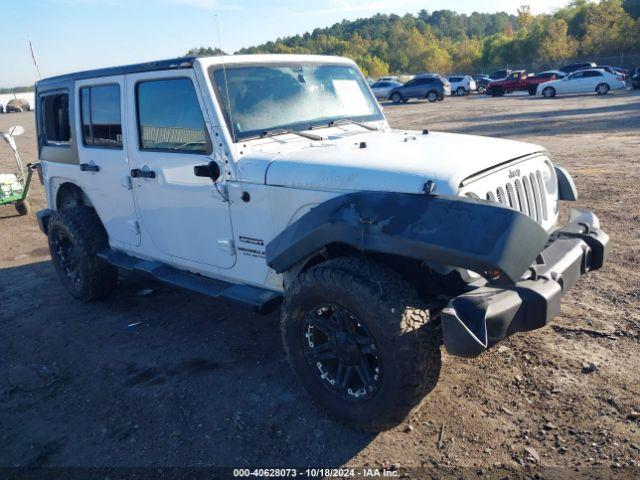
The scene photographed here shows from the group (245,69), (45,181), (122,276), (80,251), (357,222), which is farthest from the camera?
(122,276)

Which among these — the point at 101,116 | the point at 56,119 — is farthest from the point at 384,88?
the point at 101,116

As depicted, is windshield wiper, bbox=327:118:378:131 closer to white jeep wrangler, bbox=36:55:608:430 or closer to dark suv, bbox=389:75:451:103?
white jeep wrangler, bbox=36:55:608:430

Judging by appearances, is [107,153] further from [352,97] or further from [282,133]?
[352,97]

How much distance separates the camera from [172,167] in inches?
155

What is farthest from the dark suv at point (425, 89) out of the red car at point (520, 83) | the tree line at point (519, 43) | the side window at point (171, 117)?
the side window at point (171, 117)

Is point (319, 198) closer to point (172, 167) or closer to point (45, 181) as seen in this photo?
point (172, 167)

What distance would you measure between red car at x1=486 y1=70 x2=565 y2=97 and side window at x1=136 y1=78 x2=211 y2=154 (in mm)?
33723

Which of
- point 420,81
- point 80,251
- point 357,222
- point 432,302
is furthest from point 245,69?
point 420,81

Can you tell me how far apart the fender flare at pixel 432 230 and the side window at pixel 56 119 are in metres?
3.46

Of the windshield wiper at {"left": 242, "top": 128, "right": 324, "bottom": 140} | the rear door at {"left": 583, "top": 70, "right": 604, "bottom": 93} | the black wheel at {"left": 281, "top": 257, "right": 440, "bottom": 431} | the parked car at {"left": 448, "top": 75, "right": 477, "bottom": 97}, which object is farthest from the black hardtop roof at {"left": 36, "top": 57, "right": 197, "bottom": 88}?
the parked car at {"left": 448, "top": 75, "right": 477, "bottom": 97}

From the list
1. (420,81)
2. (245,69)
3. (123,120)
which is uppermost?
(245,69)

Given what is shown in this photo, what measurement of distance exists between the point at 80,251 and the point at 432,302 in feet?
11.5

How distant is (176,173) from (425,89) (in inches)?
1263

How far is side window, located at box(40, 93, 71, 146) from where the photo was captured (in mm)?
5238
